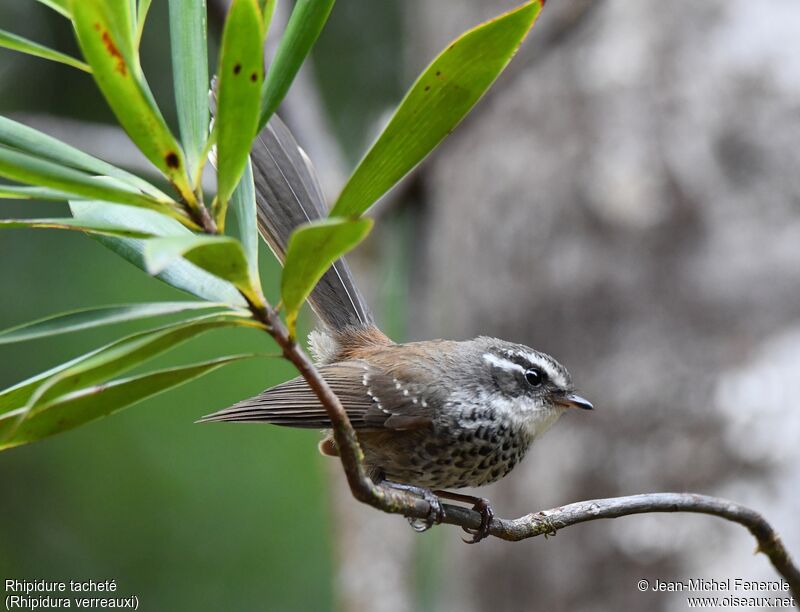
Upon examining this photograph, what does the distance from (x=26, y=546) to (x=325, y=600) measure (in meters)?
2.80

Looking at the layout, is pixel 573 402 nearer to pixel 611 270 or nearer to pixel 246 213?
pixel 611 270

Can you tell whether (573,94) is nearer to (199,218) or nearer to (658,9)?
(658,9)

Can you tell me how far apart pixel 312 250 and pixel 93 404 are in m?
0.51

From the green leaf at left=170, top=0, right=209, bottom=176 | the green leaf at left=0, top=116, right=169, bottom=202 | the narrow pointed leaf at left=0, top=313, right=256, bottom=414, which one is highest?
the green leaf at left=170, top=0, right=209, bottom=176

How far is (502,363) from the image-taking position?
10.8 ft

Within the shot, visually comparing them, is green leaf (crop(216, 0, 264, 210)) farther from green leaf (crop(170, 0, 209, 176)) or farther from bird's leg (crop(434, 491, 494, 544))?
bird's leg (crop(434, 491, 494, 544))

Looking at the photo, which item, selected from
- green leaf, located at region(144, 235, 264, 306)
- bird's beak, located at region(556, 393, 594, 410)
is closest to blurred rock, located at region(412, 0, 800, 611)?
bird's beak, located at region(556, 393, 594, 410)

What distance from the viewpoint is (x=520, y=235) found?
5.04 m

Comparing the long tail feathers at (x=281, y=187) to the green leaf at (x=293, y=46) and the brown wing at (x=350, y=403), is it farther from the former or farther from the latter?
the green leaf at (x=293, y=46)

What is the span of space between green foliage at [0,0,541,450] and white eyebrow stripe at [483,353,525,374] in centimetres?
163

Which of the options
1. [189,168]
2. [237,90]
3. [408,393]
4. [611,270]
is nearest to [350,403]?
[408,393]

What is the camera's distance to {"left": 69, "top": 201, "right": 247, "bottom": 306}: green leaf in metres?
1.73

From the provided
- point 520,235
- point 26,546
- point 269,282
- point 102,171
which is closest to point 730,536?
point 520,235

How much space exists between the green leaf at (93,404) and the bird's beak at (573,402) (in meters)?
1.87
